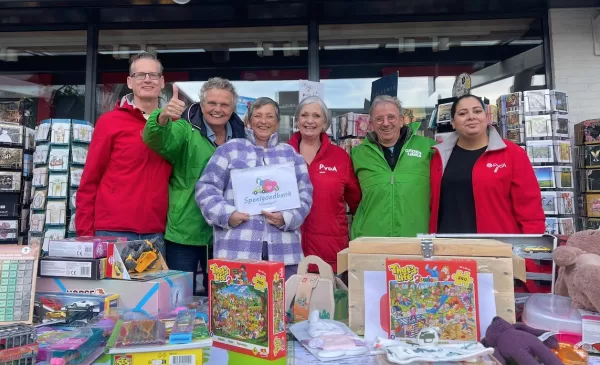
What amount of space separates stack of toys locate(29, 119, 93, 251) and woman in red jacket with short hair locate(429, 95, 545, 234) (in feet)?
12.3

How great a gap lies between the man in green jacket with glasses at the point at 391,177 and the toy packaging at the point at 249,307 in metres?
1.52

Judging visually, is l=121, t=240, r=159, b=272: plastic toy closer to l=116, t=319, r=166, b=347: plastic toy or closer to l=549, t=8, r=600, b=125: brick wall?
l=116, t=319, r=166, b=347: plastic toy

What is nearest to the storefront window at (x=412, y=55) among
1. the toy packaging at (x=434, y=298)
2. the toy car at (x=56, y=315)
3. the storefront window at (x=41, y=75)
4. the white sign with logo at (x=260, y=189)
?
the storefront window at (x=41, y=75)

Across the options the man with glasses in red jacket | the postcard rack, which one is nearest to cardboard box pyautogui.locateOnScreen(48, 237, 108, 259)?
the man with glasses in red jacket

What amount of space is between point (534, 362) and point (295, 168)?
5.27 ft

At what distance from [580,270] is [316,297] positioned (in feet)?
2.89

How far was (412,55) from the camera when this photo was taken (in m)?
5.70

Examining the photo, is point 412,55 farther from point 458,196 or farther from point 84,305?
point 84,305

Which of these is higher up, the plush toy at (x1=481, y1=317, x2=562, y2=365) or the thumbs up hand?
the thumbs up hand

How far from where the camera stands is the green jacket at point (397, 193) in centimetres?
271

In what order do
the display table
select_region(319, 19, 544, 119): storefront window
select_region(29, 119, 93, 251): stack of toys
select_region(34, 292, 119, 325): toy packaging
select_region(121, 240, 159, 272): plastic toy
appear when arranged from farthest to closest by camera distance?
select_region(319, 19, 544, 119): storefront window
select_region(29, 119, 93, 251): stack of toys
select_region(121, 240, 159, 272): plastic toy
select_region(34, 292, 119, 325): toy packaging
the display table

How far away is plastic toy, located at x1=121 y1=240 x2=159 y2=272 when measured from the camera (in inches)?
68.9

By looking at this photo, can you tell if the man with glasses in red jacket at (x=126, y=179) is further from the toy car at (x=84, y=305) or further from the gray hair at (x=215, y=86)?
the toy car at (x=84, y=305)

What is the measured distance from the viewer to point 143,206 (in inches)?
99.8
